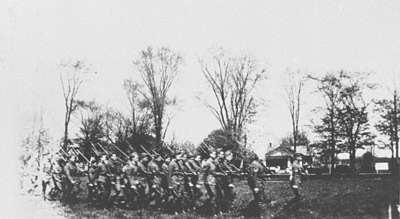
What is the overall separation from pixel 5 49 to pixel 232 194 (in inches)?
229

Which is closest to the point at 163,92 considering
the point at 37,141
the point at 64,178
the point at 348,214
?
the point at 64,178

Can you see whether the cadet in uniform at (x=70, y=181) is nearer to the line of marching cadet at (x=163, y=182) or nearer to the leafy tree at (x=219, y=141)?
the line of marching cadet at (x=163, y=182)

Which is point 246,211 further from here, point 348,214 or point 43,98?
point 43,98

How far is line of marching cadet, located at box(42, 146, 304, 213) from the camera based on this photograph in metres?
11.1

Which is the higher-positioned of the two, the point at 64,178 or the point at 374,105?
the point at 374,105

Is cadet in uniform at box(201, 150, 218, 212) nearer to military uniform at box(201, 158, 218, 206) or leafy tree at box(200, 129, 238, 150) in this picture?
military uniform at box(201, 158, 218, 206)

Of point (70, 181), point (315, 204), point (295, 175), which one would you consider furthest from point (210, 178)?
point (70, 181)

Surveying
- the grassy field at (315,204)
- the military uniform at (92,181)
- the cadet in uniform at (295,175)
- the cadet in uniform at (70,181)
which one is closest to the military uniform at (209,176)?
the grassy field at (315,204)

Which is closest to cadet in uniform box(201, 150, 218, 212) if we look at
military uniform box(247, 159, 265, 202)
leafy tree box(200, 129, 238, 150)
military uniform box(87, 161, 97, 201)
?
military uniform box(247, 159, 265, 202)

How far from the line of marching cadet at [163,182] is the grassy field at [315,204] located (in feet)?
1.03

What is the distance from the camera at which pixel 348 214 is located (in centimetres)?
977

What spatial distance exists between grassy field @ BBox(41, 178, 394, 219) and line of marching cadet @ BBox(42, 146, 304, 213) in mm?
315

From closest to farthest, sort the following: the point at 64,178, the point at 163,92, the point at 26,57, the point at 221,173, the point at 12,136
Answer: the point at 12,136 → the point at 26,57 → the point at 221,173 → the point at 64,178 → the point at 163,92

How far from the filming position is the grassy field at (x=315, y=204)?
9.91 meters
